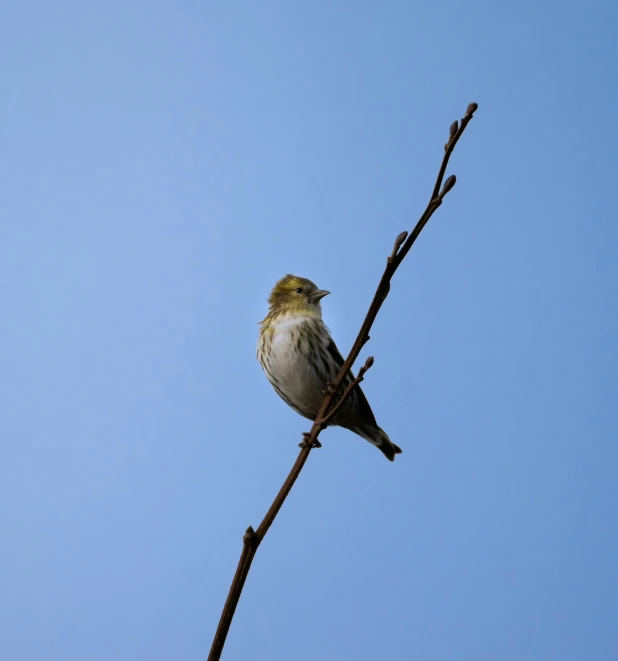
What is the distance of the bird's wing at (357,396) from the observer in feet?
17.8

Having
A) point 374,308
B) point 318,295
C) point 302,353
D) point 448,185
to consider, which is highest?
point 318,295

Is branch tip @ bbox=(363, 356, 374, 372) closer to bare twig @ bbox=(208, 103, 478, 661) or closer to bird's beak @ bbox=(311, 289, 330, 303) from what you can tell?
bare twig @ bbox=(208, 103, 478, 661)

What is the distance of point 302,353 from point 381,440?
1.25 m

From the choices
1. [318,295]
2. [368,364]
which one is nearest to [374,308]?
[368,364]

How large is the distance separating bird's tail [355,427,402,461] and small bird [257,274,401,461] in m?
0.03

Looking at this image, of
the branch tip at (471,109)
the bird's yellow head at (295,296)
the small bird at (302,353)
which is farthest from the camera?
the bird's yellow head at (295,296)

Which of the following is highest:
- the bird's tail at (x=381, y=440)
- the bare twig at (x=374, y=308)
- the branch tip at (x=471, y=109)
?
the bird's tail at (x=381, y=440)

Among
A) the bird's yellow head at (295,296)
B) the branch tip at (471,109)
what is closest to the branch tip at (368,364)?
the branch tip at (471,109)

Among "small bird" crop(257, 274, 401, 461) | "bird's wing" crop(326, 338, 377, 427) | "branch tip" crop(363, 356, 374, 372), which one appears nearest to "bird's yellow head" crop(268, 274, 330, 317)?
"small bird" crop(257, 274, 401, 461)

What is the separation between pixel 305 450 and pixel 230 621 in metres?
0.43

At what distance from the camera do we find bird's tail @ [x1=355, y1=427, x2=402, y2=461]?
19.5 ft

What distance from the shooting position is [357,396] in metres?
5.64

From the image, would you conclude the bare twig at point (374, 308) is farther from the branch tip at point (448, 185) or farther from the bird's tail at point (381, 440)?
the bird's tail at point (381, 440)

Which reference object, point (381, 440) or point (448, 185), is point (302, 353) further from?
point (448, 185)
